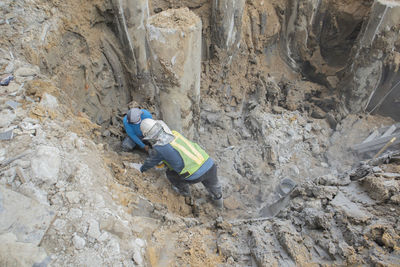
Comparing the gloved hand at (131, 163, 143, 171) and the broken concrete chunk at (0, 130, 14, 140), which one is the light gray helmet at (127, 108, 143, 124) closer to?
the gloved hand at (131, 163, 143, 171)

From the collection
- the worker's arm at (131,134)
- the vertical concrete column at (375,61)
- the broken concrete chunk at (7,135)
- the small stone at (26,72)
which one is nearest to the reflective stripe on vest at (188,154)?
the worker's arm at (131,134)

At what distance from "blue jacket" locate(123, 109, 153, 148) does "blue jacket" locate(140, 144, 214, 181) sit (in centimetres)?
63

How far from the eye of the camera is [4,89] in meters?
2.26

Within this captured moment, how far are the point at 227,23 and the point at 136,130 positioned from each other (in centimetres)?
247

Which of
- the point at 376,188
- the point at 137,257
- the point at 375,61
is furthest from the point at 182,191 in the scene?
the point at 375,61

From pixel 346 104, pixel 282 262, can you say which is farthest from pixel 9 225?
pixel 346 104

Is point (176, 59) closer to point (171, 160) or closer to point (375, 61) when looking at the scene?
point (171, 160)

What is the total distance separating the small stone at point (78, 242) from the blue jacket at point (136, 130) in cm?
179

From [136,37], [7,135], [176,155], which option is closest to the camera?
[7,135]

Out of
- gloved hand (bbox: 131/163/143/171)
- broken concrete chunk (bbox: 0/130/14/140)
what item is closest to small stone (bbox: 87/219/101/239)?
broken concrete chunk (bbox: 0/130/14/140)

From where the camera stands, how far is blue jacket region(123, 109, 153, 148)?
3.21 m

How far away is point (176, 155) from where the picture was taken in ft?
8.54

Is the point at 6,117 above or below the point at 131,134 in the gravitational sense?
above

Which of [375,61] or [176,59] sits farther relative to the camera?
[375,61]
